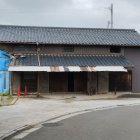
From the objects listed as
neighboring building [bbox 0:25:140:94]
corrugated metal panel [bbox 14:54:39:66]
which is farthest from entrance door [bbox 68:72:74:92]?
corrugated metal panel [bbox 14:54:39:66]

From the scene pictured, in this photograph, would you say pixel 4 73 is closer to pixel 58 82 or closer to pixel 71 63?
pixel 58 82

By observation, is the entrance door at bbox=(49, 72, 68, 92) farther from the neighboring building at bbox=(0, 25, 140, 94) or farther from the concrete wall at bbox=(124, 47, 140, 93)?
the concrete wall at bbox=(124, 47, 140, 93)

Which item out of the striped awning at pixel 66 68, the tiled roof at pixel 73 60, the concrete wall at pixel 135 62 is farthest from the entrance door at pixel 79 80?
the concrete wall at pixel 135 62

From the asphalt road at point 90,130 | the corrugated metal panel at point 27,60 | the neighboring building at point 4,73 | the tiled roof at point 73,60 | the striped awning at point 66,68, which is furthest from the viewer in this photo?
the tiled roof at point 73,60

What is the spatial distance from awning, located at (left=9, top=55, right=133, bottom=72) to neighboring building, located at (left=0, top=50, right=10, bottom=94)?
100cm

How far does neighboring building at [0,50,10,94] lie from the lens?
3147 cm

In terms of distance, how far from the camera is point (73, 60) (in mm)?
32906

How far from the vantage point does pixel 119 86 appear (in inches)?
1344

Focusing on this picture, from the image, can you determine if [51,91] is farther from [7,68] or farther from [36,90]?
[7,68]

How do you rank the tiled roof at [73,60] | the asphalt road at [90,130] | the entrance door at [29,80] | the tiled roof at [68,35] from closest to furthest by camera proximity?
the asphalt road at [90,130] < the tiled roof at [73,60] < the entrance door at [29,80] < the tiled roof at [68,35]

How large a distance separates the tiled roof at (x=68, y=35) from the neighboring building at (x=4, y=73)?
158 centimetres

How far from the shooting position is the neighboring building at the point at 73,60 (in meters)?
Answer: 32.1

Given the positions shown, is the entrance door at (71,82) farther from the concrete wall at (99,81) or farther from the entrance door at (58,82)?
the concrete wall at (99,81)

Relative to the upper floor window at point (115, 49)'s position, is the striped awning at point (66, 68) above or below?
below
